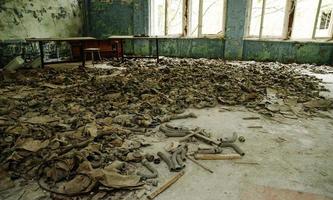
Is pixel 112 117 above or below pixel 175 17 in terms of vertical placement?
below

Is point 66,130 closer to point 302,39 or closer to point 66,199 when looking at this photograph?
point 66,199

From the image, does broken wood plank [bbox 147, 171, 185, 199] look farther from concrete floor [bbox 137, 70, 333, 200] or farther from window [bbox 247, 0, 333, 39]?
window [bbox 247, 0, 333, 39]

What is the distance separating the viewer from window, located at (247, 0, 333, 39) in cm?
803

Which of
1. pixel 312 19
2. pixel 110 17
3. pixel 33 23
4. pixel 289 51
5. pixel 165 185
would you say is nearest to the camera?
Result: pixel 165 185

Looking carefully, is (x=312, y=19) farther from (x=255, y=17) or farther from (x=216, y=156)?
(x=216, y=156)

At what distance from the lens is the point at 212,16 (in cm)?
933

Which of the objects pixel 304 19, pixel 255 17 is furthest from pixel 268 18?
pixel 304 19

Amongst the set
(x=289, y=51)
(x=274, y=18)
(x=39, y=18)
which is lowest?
(x=289, y=51)

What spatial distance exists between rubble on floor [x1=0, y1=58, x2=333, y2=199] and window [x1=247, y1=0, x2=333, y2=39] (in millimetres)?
2971

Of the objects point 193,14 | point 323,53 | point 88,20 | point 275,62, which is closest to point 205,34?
point 193,14

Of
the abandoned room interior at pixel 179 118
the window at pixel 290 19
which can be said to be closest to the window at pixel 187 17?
the abandoned room interior at pixel 179 118

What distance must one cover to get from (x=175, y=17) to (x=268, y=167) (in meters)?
8.60

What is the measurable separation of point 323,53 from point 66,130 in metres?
8.44

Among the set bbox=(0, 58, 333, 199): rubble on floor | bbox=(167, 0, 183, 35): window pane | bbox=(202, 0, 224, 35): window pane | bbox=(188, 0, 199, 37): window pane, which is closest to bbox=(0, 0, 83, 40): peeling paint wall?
bbox=(0, 58, 333, 199): rubble on floor
